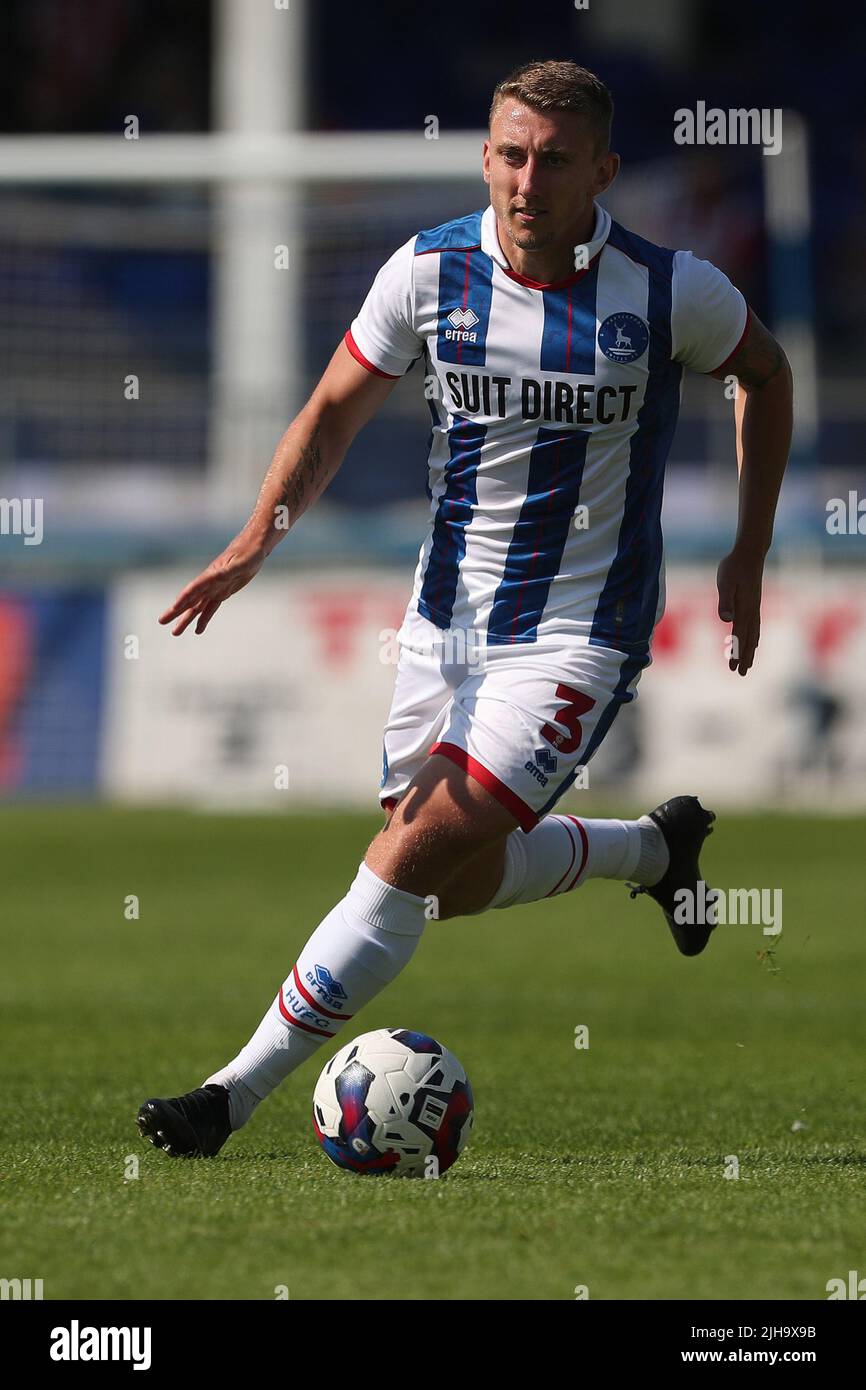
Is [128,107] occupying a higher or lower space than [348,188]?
higher

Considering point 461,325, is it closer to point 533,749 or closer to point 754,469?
point 754,469

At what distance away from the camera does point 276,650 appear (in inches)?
627

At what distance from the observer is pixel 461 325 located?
197 inches

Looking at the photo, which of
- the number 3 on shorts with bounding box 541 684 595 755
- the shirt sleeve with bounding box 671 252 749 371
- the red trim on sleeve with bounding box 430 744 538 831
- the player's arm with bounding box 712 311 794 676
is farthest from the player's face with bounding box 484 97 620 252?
the red trim on sleeve with bounding box 430 744 538 831

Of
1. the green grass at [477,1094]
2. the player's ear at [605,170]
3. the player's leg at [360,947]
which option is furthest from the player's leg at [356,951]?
the player's ear at [605,170]

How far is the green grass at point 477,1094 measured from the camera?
379cm

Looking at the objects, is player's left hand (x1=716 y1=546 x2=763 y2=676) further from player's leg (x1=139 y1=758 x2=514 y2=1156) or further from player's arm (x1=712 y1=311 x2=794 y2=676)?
player's leg (x1=139 y1=758 x2=514 y2=1156)

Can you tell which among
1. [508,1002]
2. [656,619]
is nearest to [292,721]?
[508,1002]

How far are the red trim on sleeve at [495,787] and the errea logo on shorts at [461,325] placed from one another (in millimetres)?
987

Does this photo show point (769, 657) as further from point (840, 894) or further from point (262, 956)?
point (262, 956)

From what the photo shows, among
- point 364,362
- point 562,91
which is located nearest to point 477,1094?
Result: point 364,362

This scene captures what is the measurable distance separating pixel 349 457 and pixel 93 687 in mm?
3149
